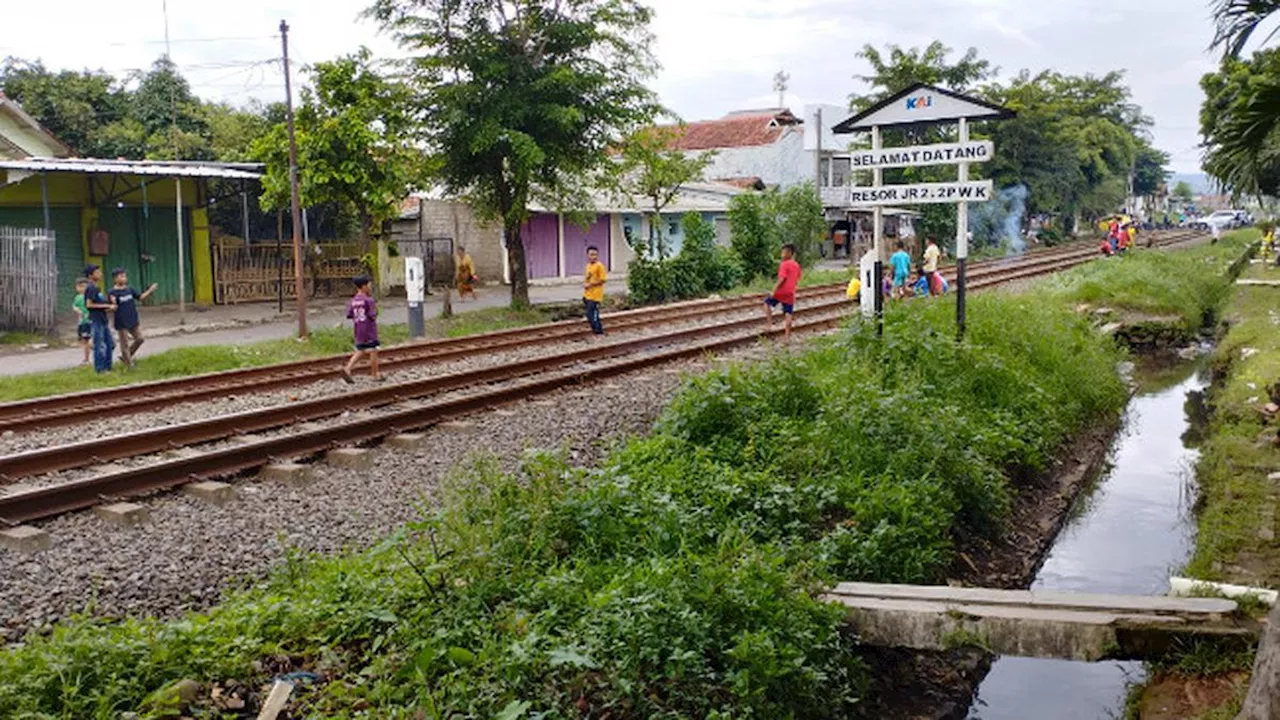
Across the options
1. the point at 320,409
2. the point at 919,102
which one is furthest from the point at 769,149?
the point at 320,409

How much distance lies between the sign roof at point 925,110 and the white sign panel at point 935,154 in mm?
467

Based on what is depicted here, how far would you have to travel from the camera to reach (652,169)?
28328mm

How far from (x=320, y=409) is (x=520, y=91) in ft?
39.5

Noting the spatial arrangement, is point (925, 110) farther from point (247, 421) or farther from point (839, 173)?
point (839, 173)

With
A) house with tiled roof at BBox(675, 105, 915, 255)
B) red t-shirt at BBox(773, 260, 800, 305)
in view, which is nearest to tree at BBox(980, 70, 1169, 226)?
house with tiled roof at BBox(675, 105, 915, 255)

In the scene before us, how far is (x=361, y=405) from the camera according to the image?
38.9ft

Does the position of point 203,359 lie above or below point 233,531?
above

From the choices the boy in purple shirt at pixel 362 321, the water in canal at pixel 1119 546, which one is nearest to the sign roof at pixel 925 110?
the water in canal at pixel 1119 546

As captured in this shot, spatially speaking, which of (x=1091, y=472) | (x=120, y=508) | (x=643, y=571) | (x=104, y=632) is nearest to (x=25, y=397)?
(x=120, y=508)

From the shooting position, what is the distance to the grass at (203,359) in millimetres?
14336

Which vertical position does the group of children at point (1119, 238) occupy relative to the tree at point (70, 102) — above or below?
below

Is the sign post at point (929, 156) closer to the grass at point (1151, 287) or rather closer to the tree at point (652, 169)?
the grass at point (1151, 287)

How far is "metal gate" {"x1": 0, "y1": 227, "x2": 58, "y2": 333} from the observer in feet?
64.5

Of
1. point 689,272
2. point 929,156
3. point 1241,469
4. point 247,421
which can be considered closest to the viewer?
point 1241,469
